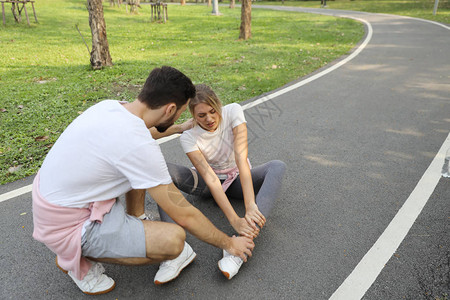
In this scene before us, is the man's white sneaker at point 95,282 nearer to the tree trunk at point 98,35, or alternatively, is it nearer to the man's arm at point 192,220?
the man's arm at point 192,220

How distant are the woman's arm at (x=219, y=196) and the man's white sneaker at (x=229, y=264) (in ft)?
0.70

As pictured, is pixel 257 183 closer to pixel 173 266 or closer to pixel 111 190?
pixel 173 266

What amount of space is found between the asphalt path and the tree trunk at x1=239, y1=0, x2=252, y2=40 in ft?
20.8

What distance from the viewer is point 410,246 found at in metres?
2.69

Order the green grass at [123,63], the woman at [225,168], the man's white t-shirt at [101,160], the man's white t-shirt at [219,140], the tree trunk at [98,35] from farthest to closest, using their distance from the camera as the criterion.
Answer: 1. the tree trunk at [98,35]
2. the green grass at [123,63]
3. the man's white t-shirt at [219,140]
4. the woman at [225,168]
5. the man's white t-shirt at [101,160]

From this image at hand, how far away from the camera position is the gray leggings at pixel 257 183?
285 centimetres

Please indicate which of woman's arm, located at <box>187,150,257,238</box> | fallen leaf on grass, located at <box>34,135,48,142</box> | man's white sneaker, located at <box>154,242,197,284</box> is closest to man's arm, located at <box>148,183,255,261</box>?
woman's arm, located at <box>187,150,257,238</box>

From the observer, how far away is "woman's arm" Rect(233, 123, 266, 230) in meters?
2.72

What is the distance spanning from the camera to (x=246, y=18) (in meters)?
Answer: 11.5

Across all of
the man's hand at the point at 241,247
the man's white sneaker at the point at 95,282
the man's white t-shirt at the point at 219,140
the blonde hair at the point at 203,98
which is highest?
the blonde hair at the point at 203,98

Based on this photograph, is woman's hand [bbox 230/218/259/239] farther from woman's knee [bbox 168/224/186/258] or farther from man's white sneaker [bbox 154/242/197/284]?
woman's knee [bbox 168/224/186/258]

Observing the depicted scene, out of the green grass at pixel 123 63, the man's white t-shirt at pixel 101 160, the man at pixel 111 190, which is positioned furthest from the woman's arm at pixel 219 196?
the green grass at pixel 123 63

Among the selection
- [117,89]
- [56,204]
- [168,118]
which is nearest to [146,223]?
[56,204]

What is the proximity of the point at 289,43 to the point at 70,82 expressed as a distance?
690 centimetres
